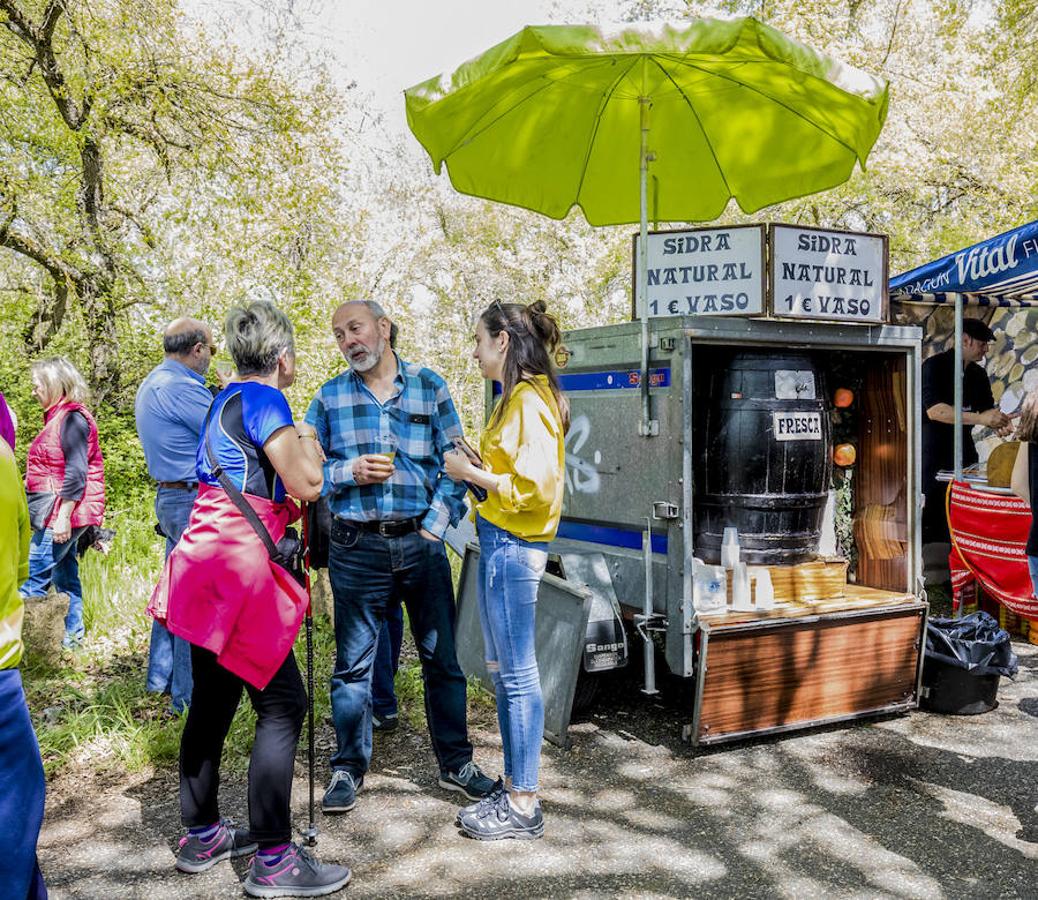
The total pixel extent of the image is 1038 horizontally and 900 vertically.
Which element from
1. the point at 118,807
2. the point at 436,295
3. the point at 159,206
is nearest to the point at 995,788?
the point at 118,807

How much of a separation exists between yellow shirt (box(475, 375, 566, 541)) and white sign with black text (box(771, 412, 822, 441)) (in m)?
1.64

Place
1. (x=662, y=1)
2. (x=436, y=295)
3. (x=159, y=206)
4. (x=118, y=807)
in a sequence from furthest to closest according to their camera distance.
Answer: (x=436, y=295) → (x=662, y=1) → (x=159, y=206) → (x=118, y=807)

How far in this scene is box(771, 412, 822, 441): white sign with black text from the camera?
4.61 metres

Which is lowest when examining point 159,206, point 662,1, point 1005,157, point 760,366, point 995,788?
point 995,788

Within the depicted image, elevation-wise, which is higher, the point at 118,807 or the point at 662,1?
the point at 662,1

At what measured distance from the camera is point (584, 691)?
4.72m

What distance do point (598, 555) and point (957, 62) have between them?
12.7 m

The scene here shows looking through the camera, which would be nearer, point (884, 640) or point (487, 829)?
point (487, 829)

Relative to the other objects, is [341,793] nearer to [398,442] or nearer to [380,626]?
[380,626]

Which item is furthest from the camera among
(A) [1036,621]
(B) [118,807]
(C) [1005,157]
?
(C) [1005,157]

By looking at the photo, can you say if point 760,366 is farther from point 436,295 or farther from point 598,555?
point 436,295

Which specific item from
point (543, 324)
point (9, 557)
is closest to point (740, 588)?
point (543, 324)

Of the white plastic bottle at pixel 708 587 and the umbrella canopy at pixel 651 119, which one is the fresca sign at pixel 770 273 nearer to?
the umbrella canopy at pixel 651 119

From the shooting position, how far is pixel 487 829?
3.39 metres
